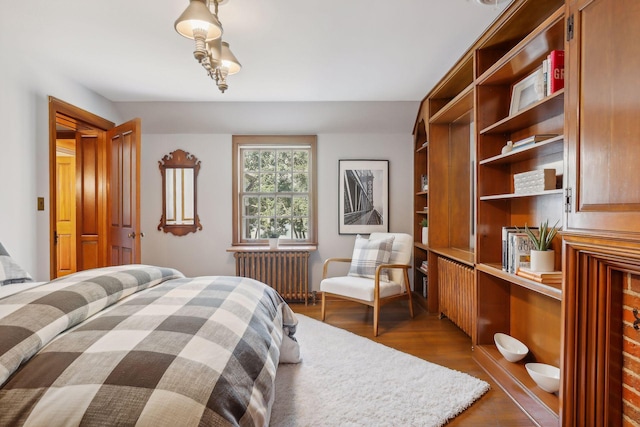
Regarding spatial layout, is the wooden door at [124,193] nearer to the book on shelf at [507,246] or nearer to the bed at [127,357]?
the bed at [127,357]

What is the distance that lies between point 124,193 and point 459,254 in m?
3.47

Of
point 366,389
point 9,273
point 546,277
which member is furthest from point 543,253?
point 9,273

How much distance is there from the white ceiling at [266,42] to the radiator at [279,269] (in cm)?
190

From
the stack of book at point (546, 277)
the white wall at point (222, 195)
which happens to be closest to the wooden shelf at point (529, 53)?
the stack of book at point (546, 277)

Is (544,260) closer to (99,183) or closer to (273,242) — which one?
(273,242)

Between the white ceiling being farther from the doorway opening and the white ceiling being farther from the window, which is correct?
the window

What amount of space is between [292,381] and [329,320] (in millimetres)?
1299

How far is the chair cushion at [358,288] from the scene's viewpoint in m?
3.12

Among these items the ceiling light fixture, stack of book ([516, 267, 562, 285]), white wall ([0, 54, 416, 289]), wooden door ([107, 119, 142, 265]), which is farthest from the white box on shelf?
wooden door ([107, 119, 142, 265])

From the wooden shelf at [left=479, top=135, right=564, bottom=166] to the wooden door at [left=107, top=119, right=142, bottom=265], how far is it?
3.20 meters

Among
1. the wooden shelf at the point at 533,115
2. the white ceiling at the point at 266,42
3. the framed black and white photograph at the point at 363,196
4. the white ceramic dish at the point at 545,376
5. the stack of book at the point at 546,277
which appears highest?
the white ceiling at the point at 266,42

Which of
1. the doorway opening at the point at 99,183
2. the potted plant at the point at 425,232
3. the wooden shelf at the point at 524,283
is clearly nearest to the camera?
the wooden shelf at the point at 524,283

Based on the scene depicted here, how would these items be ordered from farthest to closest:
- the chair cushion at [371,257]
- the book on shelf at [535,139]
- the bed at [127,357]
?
the chair cushion at [371,257] < the book on shelf at [535,139] < the bed at [127,357]

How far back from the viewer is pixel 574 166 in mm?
1351
